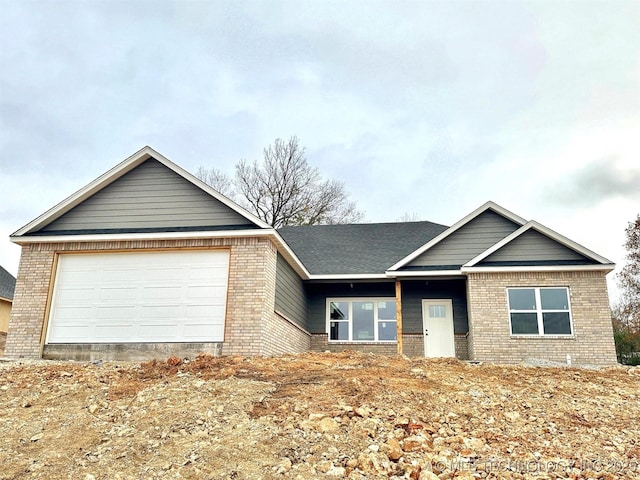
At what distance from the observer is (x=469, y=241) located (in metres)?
15.5

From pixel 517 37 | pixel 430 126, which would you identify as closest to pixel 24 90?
pixel 430 126

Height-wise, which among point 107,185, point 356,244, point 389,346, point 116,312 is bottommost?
point 389,346

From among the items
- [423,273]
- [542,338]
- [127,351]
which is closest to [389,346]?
[423,273]

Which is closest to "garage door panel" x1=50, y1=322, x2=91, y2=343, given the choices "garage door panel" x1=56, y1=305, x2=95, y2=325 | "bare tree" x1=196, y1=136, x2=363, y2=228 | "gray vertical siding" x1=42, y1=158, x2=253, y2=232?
"garage door panel" x1=56, y1=305, x2=95, y2=325

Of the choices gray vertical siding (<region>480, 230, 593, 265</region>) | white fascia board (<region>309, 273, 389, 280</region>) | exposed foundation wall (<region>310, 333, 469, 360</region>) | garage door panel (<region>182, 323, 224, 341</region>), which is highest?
gray vertical siding (<region>480, 230, 593, 265</region>)

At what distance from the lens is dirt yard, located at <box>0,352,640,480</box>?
18.7ft

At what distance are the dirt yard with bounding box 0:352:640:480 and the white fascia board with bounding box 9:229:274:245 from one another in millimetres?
3386

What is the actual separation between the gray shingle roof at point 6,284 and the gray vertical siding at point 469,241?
20361 mm

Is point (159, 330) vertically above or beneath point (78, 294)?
beneath

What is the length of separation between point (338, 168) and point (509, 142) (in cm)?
1606

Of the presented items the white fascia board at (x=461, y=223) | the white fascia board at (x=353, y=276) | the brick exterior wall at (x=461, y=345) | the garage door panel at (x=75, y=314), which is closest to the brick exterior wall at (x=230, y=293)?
the garage door panel at (x=75, y=314)

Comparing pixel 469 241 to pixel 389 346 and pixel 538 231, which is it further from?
pixel 389 346

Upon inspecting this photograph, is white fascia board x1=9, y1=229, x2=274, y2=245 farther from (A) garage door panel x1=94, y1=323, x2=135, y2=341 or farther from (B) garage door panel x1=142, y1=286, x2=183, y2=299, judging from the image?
(A) garage door panel x1=94, y1=323, x2=135, y2=341

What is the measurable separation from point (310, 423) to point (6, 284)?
25.3m
